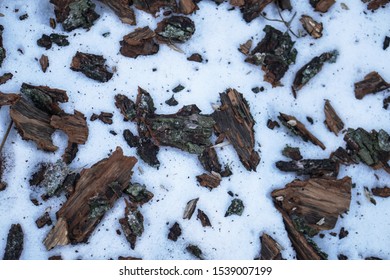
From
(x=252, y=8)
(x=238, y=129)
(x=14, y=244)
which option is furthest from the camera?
(x=252, y=8)

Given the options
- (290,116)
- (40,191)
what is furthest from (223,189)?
(40,191)

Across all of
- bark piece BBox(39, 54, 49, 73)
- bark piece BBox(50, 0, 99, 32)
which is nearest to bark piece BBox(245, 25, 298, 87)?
bark piece BBox(50, 0, 99, 32)

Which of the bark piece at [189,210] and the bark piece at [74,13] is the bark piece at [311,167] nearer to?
the bark piece at [189,210]

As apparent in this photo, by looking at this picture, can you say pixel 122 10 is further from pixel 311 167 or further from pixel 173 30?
pixel 311 167

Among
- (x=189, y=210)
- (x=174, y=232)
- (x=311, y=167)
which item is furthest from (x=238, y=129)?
(x=174, y=232)

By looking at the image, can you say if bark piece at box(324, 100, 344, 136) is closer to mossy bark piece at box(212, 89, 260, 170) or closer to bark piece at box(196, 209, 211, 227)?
mossy bark piece at box(212, 89, 260, 170)

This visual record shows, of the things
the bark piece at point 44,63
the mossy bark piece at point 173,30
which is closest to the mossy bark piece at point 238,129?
the mossy bark piece at point 173,30
